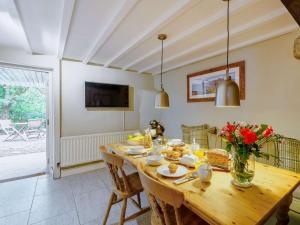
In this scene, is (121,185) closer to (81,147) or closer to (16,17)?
(81,147)

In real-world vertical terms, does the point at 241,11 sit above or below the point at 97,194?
above

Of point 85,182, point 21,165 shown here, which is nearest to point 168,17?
point 85,182

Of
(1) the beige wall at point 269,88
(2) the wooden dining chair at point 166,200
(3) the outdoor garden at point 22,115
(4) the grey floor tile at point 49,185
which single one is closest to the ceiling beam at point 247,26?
(1) the beige wall at point 269,88

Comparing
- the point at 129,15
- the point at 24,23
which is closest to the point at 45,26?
the point at 24,23

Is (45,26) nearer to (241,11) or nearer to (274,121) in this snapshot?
(241,11)

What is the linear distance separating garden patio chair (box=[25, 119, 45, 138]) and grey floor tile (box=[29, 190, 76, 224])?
530cm

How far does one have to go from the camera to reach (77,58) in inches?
123

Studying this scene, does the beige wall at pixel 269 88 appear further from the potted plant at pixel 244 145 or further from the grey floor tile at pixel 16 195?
the grey floor tile at pixel 16 195

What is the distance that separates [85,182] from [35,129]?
545 cm

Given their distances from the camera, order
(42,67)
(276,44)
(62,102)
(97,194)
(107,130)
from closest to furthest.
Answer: (276,44) < (97,194) < (42,67) < (62,102) < (107,130)

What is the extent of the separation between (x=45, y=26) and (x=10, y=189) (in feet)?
8.16

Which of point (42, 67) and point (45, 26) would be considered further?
point (42, 67)

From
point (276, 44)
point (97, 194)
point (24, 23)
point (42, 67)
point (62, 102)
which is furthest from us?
point (62, 102)

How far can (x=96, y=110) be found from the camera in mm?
3473
